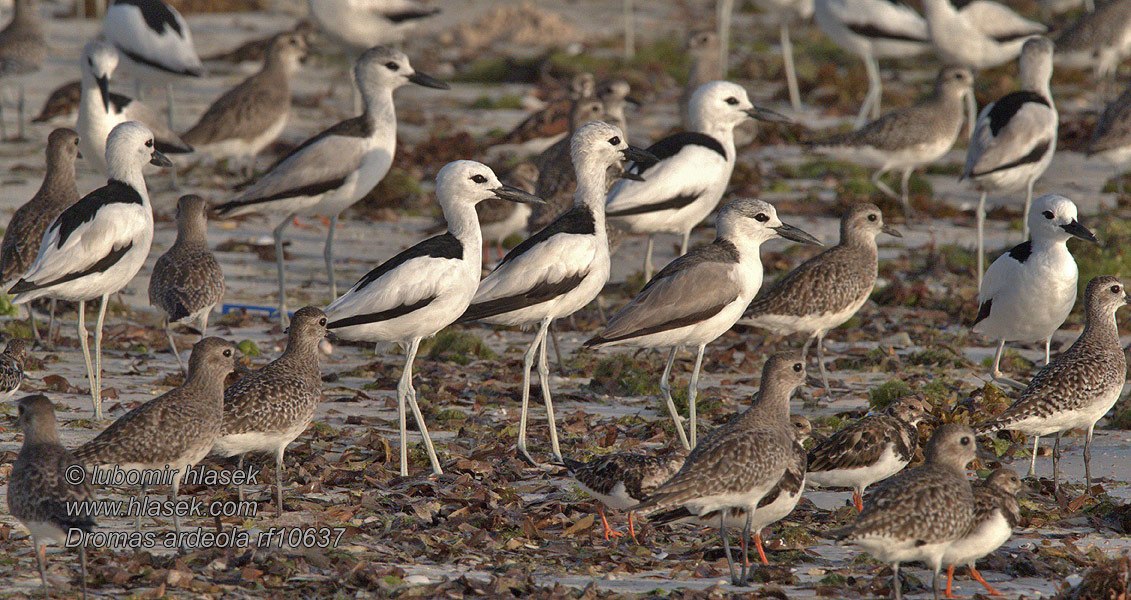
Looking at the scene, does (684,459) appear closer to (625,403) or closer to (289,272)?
A: (625,403)

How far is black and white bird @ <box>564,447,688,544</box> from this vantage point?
7496mm

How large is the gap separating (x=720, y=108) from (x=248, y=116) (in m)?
6.52

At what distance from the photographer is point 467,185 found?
9.52 meters

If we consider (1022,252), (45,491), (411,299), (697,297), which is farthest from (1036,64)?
(45,491)

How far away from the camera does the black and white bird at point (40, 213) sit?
1095 cm

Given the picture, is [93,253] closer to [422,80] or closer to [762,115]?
[422,80]

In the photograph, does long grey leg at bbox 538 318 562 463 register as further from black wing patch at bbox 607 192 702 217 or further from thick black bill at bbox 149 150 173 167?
thick black bill at bbox 149 150 173 167

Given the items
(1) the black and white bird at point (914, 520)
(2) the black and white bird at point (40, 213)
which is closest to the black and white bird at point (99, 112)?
(2) the black and white bird at point (40, 213)

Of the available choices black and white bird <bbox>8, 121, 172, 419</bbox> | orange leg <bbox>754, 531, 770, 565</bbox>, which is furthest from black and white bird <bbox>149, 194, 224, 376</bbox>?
orange leg <bbox>754, 531, 770, 565</bbox>

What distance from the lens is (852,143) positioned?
1541 cm

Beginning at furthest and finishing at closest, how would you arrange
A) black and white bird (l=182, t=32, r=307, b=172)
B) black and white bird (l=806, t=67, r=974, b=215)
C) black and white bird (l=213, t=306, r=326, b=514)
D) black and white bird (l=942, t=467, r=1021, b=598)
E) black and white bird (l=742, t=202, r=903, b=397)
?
black and white bird (l=182, t=32, r=307, b=172) < black and white bird (l=806, t=67, r=974, b=215) < black and white bird (l=742, t=202, r=903, b=397) < black and white bird (l=213, t=306, r=326, b=514) < black and white bird (l=942, t=467, r=1021, b=598)

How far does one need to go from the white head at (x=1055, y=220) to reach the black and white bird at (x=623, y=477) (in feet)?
14.7

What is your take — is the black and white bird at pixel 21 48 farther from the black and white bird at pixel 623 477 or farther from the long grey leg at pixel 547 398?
the black and white bird at pixel 623 477

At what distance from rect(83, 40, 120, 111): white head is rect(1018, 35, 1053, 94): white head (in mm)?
10635
